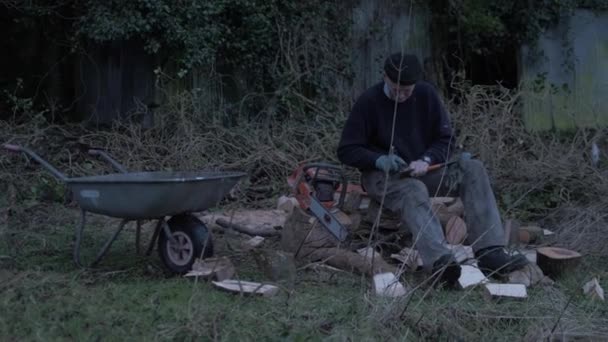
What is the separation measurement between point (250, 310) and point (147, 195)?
107cm

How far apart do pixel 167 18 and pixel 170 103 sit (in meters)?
0.84

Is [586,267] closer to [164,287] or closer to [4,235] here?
[164,287]

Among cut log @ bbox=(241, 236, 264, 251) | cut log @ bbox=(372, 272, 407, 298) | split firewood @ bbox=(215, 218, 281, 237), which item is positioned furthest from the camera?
split firewood @ bbox=(215, 218, 281, 237)

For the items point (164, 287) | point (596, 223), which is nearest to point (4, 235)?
point (164, 287)

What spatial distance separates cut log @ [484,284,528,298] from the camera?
4773mm

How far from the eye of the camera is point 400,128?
570cm

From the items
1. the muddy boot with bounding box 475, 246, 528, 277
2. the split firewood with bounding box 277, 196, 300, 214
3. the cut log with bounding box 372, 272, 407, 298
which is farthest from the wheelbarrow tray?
the split firewood with bounding box 277, 196, 300, 214

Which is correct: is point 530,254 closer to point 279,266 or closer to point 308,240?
point 308,240

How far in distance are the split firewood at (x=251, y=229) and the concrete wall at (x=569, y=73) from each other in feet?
15.0

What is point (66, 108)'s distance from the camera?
33.8 ft

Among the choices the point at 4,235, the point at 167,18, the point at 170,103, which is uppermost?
the point at 167,18

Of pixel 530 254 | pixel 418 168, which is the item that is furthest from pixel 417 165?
pixel 530 254

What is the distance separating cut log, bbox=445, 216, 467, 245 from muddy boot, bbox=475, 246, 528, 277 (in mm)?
532

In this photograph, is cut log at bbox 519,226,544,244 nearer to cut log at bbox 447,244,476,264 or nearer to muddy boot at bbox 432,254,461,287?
cut log at bbox 447,244,476,264
